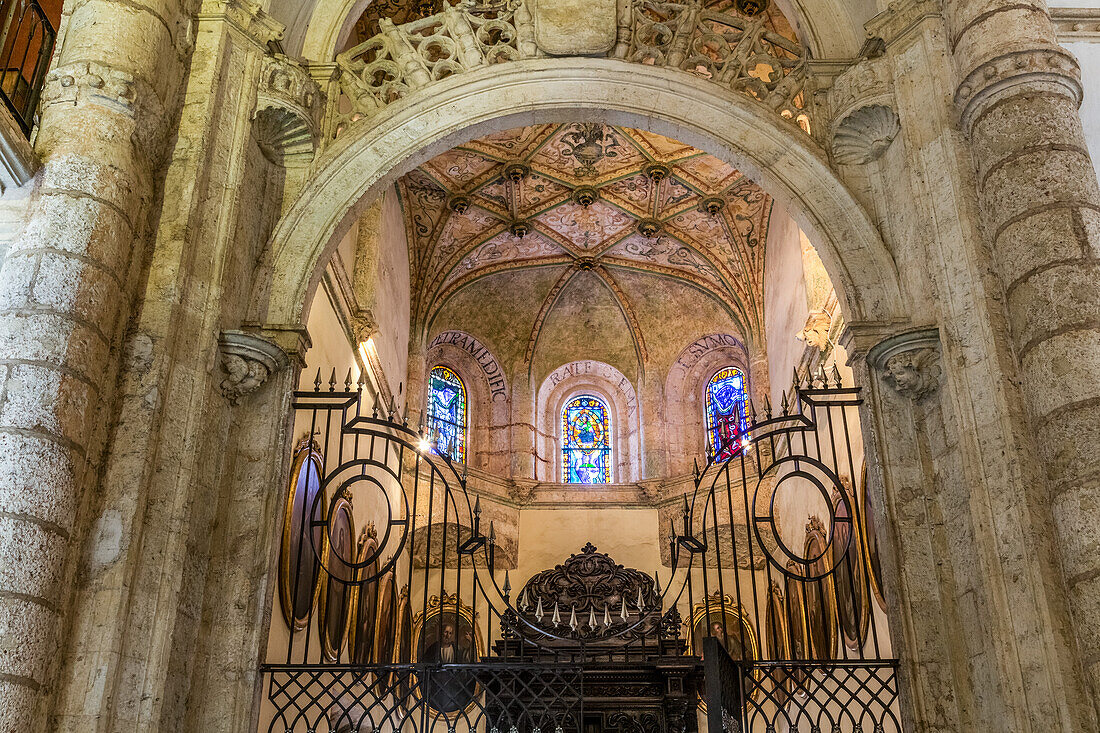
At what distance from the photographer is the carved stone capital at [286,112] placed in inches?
270

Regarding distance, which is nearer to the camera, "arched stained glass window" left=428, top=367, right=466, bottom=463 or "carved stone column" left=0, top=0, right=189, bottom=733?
"carved stone column" left=0, top=0, right=189, bottom=733

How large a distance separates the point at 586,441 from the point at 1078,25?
435 inches

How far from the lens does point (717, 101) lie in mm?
7234

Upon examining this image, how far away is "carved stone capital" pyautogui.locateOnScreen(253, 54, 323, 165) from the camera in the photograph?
22.5 feet

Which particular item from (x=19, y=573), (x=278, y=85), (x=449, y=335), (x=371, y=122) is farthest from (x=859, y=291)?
(x=449, y=335)

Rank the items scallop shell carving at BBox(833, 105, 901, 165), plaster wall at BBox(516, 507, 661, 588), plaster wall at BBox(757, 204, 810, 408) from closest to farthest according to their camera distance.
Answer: scallop shell carving at BBox(833, 105, 901, 165) < plaster wall at BBox(757, 204, 810, 408) < plaster wall at BBox(516, 507, 661, 588)

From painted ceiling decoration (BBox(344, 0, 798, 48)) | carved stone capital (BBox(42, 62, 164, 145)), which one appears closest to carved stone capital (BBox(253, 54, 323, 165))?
carved stone capital (BBox(42, 62, 164, 145))

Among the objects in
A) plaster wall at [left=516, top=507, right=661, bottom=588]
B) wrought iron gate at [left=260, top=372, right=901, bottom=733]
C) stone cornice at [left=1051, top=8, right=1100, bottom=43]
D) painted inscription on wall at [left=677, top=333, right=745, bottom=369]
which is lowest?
wrought iron gate at [left=260, top=372, right=901, bottom=733]

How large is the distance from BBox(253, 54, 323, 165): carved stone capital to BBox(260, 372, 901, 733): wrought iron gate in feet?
5.11

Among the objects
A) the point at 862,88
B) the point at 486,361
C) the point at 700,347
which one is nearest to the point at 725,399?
the point at 700,347

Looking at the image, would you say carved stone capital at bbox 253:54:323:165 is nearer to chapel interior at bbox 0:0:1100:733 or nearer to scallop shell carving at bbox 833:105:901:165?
chapel interior at bbox 0:0:1100:733

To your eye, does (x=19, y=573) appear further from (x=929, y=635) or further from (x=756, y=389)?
(x=756, y=389)

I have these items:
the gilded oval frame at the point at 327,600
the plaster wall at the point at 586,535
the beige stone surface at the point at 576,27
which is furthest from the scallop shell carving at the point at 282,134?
the plaster wall at the point at 586,535

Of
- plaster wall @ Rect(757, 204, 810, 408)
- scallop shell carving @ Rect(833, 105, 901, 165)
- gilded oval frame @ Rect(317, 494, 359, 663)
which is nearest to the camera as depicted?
scallop shell carving @ Rect(833, 105, 901, 165)
